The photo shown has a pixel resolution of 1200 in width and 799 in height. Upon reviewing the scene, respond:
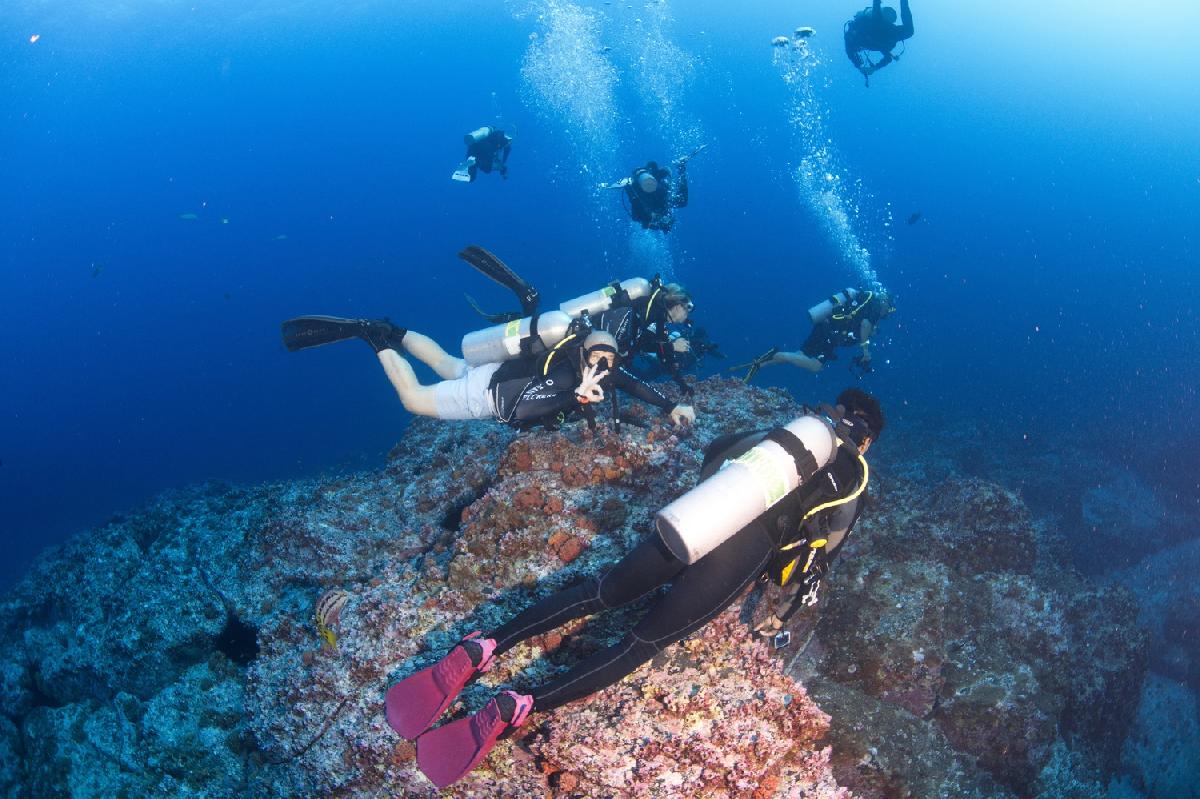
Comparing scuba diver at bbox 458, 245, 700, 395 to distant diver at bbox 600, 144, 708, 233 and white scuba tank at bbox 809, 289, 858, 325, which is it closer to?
white scuba tank at bbox 809, 289, 858, 325

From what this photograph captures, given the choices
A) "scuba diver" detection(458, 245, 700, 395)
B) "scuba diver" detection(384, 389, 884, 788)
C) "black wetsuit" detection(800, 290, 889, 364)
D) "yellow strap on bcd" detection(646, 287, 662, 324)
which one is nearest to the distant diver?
"black wetsuit" detection(800, 290, 889, 364)

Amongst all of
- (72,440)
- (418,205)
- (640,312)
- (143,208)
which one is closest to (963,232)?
(418,205)

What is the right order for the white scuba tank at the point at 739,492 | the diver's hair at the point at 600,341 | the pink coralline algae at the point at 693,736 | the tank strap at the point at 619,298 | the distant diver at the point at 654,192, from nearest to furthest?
the white scuba tank at the point at 739,492, the pink coralline algae at the point at 693,736, the diver's hair at the point at 600,341, the tank strap at the point at 619,298, the distant diver at the point at 654,192

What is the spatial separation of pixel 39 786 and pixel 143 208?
114m

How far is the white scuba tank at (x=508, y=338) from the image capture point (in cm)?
647

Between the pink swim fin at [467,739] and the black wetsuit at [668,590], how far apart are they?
0.58 ft

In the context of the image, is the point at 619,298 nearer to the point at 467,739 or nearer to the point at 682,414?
the point at 682,414

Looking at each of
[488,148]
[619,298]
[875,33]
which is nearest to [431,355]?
[619,298]

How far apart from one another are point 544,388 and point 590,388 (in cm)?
63

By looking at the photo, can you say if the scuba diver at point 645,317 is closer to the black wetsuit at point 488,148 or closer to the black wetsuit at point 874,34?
the black wetsuit at point 488,148

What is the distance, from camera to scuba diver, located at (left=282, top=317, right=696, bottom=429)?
6.08 meters

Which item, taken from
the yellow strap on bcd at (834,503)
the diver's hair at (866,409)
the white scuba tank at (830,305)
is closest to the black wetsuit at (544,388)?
the diver's hair at (866,409)

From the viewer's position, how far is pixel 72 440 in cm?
4738

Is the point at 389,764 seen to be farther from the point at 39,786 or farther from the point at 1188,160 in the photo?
the point at 1188,160
